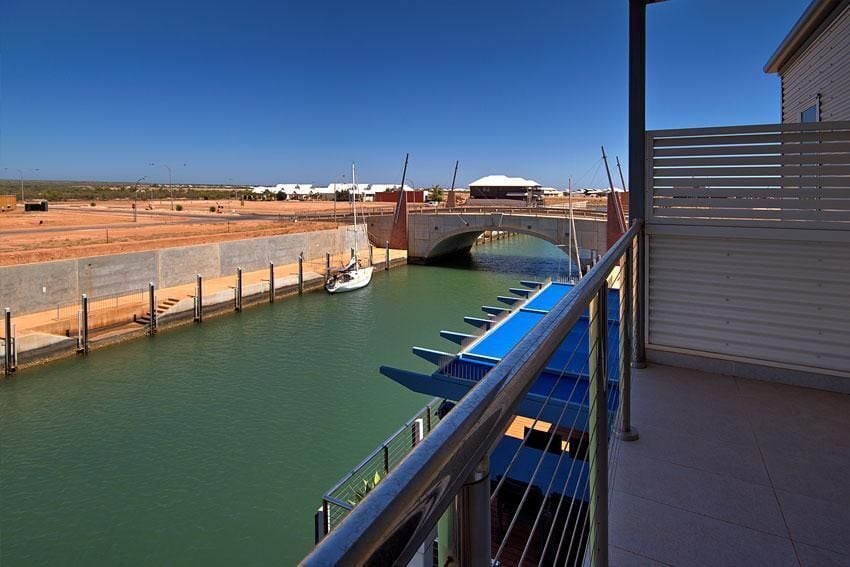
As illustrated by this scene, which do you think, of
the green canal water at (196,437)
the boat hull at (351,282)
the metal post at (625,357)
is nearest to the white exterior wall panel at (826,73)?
the metal post at (625,357)

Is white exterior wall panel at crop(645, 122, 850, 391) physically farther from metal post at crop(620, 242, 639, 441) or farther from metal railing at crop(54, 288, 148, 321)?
metal railing at crop(54, 288, 148, 321)

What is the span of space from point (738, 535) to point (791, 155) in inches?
98.6

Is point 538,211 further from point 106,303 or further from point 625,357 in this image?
point 625,357

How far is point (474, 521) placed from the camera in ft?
2.18

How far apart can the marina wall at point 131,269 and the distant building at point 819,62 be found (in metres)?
18.8

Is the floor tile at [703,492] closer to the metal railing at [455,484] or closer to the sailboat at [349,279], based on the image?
the metal railing at [455,484]

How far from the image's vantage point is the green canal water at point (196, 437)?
7328 mm

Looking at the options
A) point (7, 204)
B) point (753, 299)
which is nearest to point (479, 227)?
point (753, 299)

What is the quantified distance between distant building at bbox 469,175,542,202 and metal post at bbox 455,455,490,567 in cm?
5688

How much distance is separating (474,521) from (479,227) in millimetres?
30980

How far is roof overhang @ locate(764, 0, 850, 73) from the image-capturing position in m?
6.44

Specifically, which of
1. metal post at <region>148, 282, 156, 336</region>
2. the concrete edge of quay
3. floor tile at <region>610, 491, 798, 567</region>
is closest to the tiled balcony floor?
floor tile at <region>610, 491, 798, 567</region>

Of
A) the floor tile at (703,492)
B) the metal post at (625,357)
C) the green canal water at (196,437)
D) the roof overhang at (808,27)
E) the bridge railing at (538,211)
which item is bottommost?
the green canal water at (196,437)

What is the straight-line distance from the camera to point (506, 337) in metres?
9.24
